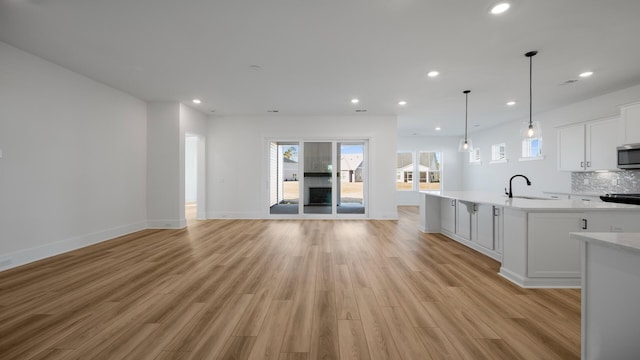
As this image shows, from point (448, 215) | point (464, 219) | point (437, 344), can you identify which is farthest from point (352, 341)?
point (448, 215)

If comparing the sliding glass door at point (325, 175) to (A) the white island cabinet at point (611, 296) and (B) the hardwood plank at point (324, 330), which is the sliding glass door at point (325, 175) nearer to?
(B) the hardwood plank at point (324, 330)

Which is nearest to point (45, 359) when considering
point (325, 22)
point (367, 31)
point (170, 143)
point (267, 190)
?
point (325, 22)

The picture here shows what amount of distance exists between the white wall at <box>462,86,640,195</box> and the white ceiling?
0.30 metres

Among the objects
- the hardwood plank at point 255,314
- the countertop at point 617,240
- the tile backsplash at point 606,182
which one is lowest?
the hardwood plank at point 255,314

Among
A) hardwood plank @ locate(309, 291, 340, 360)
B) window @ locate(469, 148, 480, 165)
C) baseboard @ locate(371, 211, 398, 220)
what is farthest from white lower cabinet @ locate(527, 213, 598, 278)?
window @ locate(469, 148, 480, 165)

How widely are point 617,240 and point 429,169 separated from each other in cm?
947

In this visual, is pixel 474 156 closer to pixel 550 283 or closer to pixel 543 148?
pixel 543 148

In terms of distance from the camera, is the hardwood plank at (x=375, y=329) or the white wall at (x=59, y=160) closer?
the hardwood plank at (x=375, y=329)

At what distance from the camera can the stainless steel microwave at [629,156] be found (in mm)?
4159

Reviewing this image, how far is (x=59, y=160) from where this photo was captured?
3787mm

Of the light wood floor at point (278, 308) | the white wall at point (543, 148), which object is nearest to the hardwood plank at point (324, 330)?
the light wood floor at point (278, 308)

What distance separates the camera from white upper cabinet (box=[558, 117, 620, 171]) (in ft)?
15.4

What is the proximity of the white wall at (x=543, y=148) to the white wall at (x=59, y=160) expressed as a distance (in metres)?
9.23

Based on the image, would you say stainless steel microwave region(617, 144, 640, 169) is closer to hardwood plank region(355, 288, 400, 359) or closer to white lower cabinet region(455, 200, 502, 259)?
white lower cabinet region(455, 200, 502, 259)
